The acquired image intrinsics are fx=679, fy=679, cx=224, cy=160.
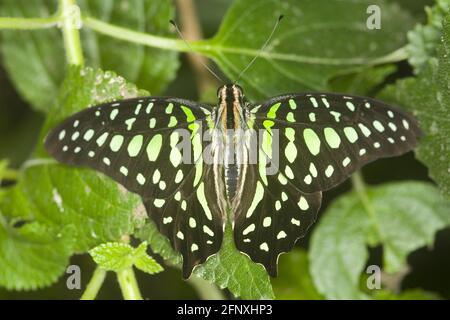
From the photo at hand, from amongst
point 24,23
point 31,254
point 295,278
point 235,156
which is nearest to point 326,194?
point 295,278

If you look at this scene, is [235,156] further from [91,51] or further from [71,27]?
[91,51]

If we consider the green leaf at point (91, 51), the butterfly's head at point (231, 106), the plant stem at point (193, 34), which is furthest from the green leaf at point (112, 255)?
the plant stem at point (193, 34)

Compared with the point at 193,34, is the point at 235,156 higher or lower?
lower

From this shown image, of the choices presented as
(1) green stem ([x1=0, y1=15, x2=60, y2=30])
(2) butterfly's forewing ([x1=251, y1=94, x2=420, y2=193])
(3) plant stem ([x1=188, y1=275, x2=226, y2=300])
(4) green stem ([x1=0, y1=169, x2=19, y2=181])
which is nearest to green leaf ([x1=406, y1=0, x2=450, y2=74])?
(2) butterfly's forewing ([x1=251, y1=94, x2=420, y2=193])

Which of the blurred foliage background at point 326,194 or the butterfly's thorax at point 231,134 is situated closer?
the butterfly's thorax at point 231,134

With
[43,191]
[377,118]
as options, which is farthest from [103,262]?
[377,118]

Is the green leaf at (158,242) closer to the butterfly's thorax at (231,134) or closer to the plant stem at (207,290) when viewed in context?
the butterfly's thorax at (231,134)

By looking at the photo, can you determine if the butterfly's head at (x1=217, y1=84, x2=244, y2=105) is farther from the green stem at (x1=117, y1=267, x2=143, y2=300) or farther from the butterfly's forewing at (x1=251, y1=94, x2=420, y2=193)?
the green stem at (x1=117, y1=267, x2=143, y2=300)
